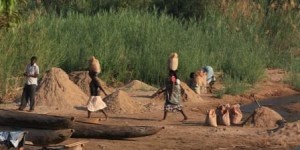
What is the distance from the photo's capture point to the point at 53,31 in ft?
75.3

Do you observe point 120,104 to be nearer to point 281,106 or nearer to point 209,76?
point 281,106

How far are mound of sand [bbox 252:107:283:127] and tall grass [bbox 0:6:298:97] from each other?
634 centimetres

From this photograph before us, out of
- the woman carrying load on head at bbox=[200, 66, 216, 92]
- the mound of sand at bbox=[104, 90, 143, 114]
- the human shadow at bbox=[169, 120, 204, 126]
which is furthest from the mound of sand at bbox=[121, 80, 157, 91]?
the human shadow at bbox=[169, 120, 204, 126]

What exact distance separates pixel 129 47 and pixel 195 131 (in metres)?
8.09

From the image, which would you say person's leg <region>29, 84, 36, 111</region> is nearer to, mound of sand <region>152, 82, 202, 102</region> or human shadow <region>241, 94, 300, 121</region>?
mound of sand <region>152, 82, 202, 102</region>

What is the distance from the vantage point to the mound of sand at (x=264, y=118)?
53.3 feet

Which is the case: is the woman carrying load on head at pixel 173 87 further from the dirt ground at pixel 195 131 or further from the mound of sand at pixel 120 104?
the mound of sand at pixel 120 104

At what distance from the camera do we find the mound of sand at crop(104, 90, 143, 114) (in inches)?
698

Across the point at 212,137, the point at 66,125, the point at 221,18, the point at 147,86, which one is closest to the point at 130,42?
the point at 147,86

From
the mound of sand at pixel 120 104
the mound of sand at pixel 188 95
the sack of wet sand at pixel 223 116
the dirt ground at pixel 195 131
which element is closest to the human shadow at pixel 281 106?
the dirt ground at pixel 195 131

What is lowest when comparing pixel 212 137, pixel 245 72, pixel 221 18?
pixel 212 137

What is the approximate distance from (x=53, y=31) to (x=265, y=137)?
9338 mm

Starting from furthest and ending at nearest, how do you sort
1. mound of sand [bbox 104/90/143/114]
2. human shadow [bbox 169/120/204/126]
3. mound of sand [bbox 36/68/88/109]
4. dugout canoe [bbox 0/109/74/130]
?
mound of sand [bbox 36/68/88/109] < mound of sand [bbox 104/90/143/114] < human shadow [bbox 169/120/204/126] < dugout canoe [bbox 0/109/74/130]

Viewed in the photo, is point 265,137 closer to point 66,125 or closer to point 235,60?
point 66,125
